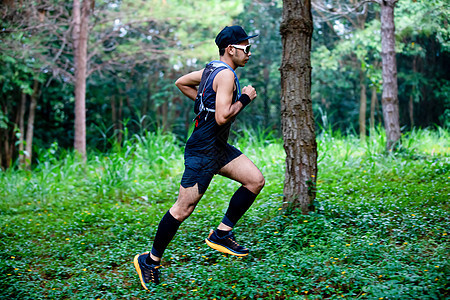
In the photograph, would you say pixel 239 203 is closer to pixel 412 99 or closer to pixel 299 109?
pixel 299 109

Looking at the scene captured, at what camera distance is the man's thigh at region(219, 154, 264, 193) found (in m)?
3.91

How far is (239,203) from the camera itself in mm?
3998

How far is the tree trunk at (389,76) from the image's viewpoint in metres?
8.02

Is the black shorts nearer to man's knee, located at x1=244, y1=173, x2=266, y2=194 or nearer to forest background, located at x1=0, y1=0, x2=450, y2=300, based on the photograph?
man's knee, located at x1=244, y1=173, x2=266, y2=194

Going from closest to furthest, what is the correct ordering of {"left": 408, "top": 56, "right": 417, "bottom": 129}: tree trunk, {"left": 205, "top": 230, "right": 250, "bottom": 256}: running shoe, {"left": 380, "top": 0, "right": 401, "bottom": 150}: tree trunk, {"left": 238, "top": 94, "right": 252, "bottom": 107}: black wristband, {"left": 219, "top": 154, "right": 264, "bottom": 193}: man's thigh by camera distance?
{"left": 238, "top": 94, "right": 252, "bottom": 107}: black wristband, {"left": 219, "top": 154, "right": 264, "bottom": 193}: man's thigh, {"left": 205, "top": 230, "right": 250, "bottom": 256}: running shoe, {"left": 380, "top": 0, "right": 401, "bottom": 150}: tree trunk, {"left": 408, "top": 56, "right": 417, "bottom": 129}: tree trunk

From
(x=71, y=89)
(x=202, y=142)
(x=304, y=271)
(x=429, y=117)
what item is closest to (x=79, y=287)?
(x=202, y=142)

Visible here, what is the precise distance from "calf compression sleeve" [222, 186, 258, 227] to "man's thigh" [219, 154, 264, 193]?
65 millimetres

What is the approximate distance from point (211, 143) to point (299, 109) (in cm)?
144

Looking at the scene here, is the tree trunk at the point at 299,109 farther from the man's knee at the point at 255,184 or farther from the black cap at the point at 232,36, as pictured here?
the black cap at the point at 232,36

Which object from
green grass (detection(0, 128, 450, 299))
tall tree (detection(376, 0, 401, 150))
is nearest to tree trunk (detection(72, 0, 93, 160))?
green grass (detection(0, 128, 450, 299))

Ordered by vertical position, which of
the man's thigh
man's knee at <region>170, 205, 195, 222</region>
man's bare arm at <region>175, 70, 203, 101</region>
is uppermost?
man's bare arm at <region>175, 70, 203, 101</region>

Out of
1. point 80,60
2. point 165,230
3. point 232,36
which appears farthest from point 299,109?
point 80,60

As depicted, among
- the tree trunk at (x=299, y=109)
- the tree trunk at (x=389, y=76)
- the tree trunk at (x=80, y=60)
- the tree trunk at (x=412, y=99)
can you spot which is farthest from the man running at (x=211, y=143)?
the tree trunk at (x=412, y=99)

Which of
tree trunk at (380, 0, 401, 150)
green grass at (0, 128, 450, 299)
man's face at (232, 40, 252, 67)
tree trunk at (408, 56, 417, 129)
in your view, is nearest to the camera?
green grass at (0, 128, 450, 299)
